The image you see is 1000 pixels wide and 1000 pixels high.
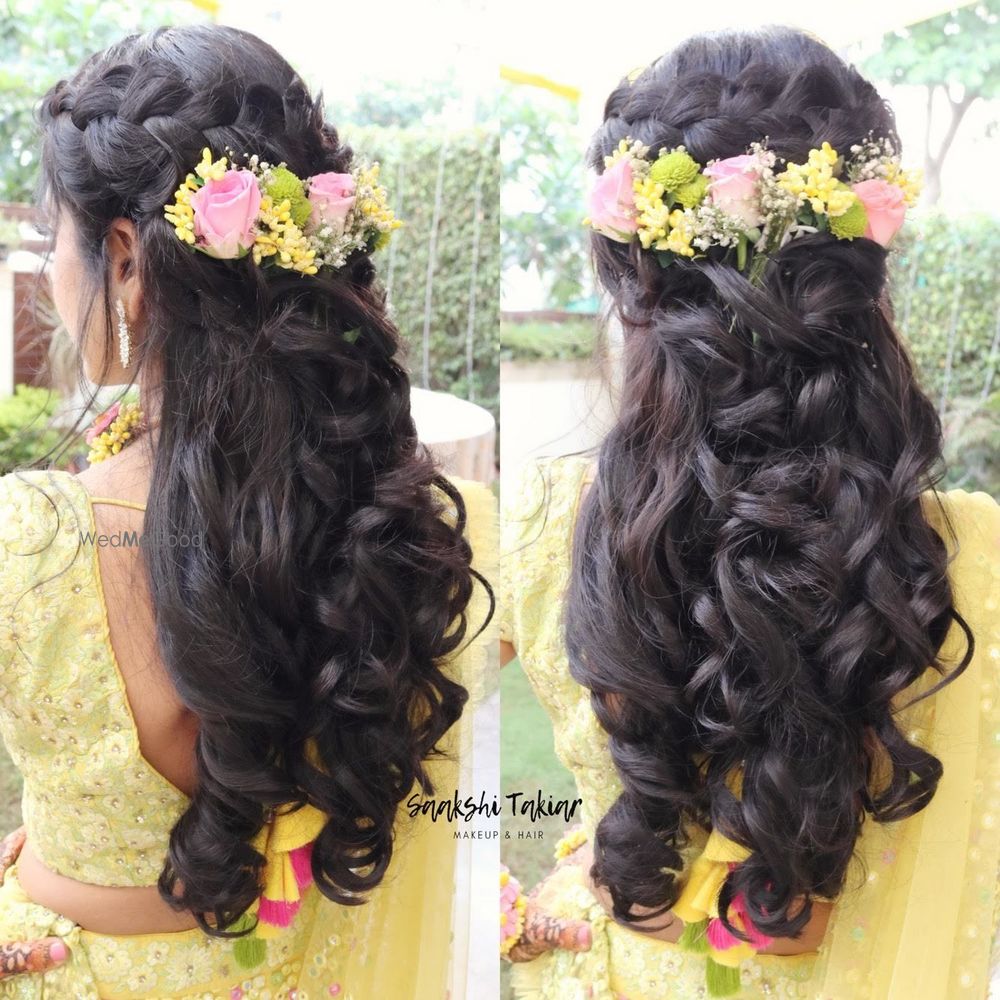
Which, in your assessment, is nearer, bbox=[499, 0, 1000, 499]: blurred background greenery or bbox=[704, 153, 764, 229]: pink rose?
bbox=[704, 153, 764, 229]: pink rose

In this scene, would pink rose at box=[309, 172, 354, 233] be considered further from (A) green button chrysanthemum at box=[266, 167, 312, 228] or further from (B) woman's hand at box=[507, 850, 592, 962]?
(B) woman's hand at box=[507, 850, 592, 962]

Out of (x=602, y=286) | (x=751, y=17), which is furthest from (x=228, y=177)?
(x=751, y=17)

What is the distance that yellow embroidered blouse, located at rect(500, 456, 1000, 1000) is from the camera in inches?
45.1

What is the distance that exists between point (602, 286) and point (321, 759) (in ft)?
2.38

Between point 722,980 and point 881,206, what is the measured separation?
0.99m

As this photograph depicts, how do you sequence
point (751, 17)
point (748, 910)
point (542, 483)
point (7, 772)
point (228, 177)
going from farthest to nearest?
point (7, 772) → point (751, 17) → point (542, 483) → point (748, 910) → point (228, 177)

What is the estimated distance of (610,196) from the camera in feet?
3.70

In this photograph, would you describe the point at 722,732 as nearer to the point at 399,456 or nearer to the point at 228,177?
the point at 399,456

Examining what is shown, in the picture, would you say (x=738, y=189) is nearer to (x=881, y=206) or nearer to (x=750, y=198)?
(x=750, y=198)

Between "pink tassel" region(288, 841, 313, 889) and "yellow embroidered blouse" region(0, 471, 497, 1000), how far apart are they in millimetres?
40

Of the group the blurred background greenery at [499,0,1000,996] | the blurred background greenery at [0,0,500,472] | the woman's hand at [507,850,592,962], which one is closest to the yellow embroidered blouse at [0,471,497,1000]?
the woman's hand at [507,850,592,962]

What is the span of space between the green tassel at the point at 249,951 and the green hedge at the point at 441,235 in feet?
6.57

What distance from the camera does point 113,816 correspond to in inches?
43.2

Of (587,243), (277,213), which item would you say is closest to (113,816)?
(277,213)
